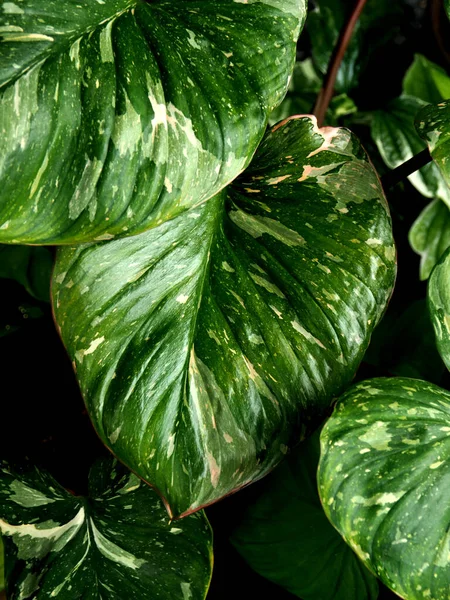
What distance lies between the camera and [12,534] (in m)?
0.61

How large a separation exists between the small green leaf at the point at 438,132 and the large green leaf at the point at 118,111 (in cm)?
17

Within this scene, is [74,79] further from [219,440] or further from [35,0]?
[219,440]

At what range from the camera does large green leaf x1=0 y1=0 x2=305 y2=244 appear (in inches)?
16.6

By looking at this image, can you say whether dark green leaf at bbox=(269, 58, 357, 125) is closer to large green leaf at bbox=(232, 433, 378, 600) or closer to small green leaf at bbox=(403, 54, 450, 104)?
small green leaf at bbox=(403, 54, 450, 104)

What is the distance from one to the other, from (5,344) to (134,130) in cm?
65

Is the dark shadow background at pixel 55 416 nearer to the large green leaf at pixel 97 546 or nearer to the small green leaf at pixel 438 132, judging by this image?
the large green leaf at pixel 97 546

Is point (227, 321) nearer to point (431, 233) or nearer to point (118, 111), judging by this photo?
point (118, 111)

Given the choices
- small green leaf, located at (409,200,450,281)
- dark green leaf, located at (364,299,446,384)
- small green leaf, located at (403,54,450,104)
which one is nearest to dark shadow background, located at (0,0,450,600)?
dark green leaf, located at (364,299,446,384)

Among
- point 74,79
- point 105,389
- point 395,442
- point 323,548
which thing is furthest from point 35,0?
point 323,548

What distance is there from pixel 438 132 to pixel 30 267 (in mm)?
648

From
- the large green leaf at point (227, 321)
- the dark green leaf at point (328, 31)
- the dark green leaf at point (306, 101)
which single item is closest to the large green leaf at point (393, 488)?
the large green leaf at point (227, 321)

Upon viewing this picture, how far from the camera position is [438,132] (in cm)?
56

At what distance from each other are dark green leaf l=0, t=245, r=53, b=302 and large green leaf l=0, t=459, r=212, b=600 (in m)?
0.30

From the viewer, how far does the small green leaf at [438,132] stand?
53 cm
